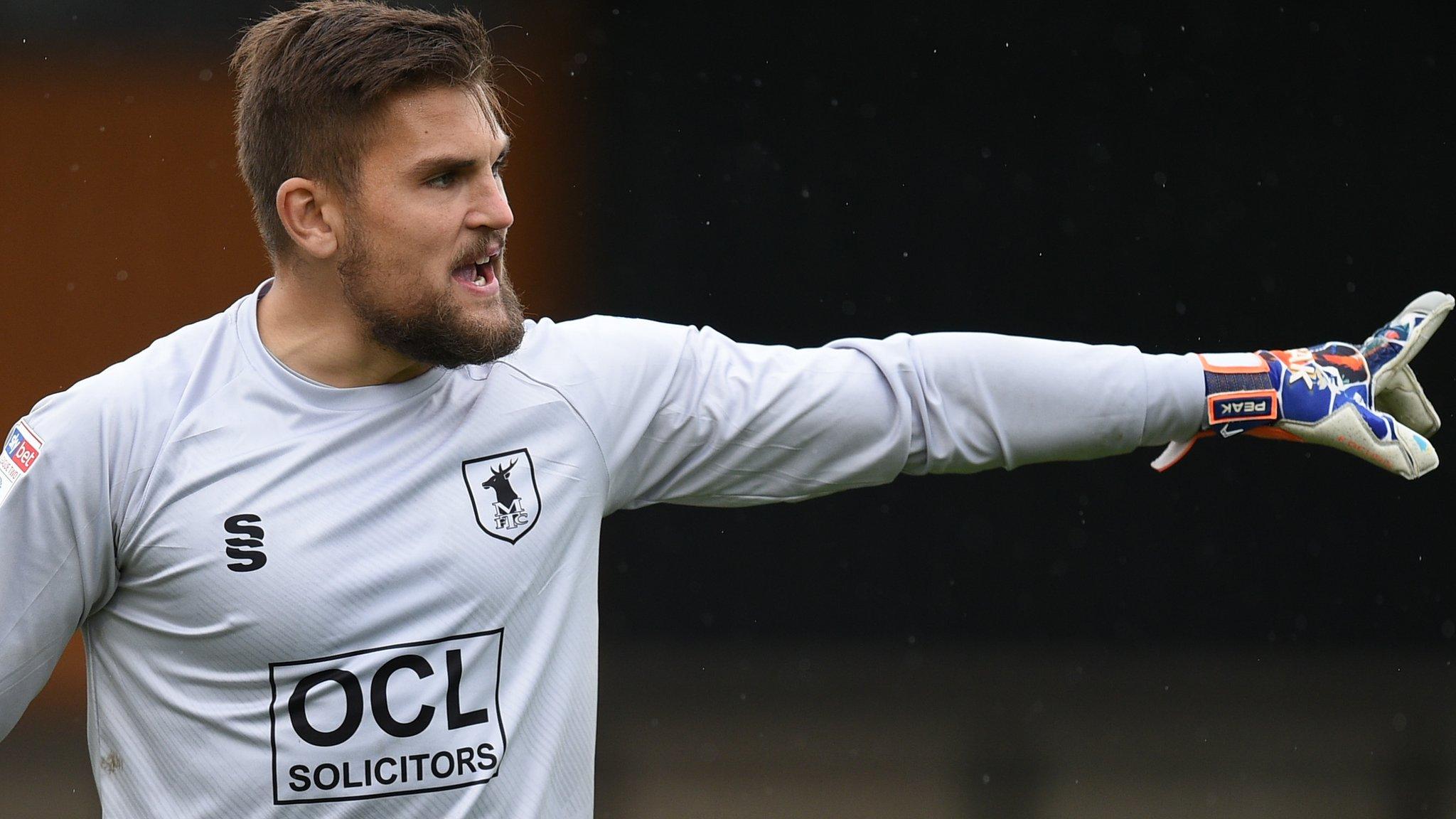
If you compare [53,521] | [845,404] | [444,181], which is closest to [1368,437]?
[845,404]

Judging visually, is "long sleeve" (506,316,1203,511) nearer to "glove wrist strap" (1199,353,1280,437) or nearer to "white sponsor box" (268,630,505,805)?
"glove wrist strap" (1199,353,1280,437)

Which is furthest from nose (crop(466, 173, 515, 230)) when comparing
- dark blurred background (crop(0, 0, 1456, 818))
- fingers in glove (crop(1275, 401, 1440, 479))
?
dark blurred background (crop(0, 0, 1456, 818))

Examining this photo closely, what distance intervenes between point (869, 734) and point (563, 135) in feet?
6.65

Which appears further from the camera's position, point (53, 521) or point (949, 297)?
point (949, 297)

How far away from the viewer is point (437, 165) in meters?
1.85

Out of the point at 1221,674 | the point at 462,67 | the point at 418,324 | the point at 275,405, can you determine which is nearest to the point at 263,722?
the point at 275,405

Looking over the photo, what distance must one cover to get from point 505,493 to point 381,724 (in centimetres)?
30

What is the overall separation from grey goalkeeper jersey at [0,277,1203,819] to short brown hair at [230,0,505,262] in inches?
7.8

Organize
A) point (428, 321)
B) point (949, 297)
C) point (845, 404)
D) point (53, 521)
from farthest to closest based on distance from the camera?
point (949, 297) < point (845, 404) < point (428, 321) < point (53, 521)

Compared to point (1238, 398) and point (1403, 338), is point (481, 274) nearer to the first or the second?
point (1238, 398)

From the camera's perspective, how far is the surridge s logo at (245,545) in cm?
180

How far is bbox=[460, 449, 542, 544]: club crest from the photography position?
6.22ft

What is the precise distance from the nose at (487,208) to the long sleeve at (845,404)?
185 mm

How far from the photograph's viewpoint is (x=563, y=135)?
4.61 m
